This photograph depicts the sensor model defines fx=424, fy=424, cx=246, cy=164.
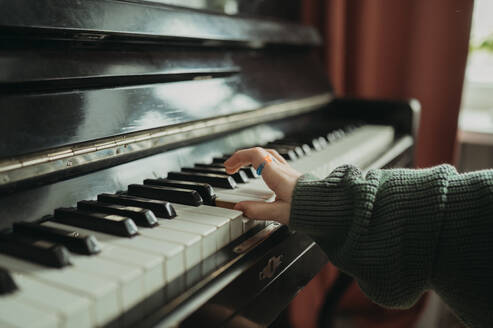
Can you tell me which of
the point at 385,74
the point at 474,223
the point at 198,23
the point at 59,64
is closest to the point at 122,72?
the point at 59,64

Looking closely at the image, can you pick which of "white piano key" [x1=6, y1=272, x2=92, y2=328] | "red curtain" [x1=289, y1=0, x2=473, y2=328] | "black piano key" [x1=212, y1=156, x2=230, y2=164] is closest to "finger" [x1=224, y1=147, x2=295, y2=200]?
"black piano key" [x1=212, y1=156, x2=230, y2=164]

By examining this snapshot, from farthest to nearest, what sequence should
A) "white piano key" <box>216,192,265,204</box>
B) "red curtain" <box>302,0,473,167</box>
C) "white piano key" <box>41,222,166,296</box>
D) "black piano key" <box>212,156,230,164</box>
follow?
1. "red curtain" <box>302,0,473,167</box>
2. "black piano key" <box>212,156,230,164</box>
3. "white piano key" <box>216,192,265,204</box>
4. "white piano key" <box>41,222,166,296</box>

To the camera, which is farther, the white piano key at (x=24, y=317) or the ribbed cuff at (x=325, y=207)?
the ribbed cuff at (x=325, y=207)

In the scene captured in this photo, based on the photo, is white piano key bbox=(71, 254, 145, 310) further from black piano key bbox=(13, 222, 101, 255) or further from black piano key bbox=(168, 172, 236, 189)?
black piano key bbox=(168, 172, 236, 189)

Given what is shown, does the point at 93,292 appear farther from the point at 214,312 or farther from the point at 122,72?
the point at 122,72

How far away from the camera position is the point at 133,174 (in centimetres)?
78

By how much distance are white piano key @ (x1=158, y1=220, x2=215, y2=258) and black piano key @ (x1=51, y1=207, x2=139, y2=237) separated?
0.05m

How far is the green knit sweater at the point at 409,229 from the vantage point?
0.60 m

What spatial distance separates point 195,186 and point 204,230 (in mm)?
158

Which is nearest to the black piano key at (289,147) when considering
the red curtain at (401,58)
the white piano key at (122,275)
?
the white piano key at (122,275)

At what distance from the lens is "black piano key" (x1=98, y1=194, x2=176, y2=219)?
0.62m

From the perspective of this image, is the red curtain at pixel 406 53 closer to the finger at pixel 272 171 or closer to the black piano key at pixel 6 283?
the finger at pixel 272 171

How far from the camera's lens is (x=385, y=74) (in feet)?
5.72

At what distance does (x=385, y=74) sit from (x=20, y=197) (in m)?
1.51
